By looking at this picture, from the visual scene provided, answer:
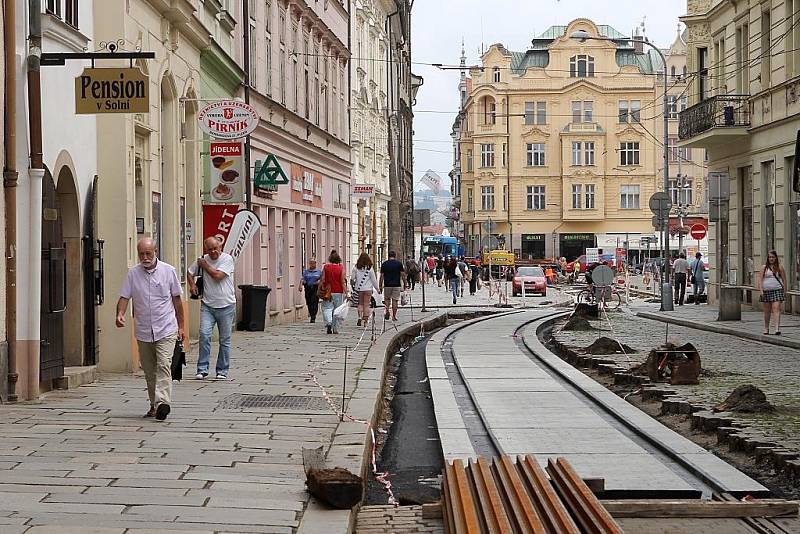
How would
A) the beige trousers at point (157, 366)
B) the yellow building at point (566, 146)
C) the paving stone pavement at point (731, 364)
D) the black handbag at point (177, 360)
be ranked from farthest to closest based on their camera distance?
the yellow building at point (566, 146) < the black handbag at point (177, 360) < the paving stone pavement at point (731, 364) < the beige trousers at point (157, 366)

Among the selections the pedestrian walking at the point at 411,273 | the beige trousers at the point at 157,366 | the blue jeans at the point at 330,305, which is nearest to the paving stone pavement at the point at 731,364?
the blue jeans at the point at 330,305

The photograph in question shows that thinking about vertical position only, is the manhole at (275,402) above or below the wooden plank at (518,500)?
below

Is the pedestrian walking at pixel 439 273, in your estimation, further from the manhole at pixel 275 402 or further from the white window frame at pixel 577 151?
the manhole at pixel 275 402

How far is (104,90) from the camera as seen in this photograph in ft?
44.8

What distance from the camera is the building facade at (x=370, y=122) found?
50312 mm

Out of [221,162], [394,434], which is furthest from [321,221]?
[394,434]

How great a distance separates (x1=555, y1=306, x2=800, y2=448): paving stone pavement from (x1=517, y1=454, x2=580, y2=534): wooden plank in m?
3.21

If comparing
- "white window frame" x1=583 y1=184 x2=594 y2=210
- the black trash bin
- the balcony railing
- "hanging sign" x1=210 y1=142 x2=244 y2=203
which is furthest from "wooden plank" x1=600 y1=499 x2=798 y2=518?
"white window frame" x1=583 y1=184 x2=594 y2=210

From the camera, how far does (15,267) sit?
12.2 meters

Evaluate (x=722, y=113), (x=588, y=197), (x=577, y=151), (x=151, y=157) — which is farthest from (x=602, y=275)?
(x=577, y=151)

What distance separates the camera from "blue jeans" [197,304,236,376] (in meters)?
15.5

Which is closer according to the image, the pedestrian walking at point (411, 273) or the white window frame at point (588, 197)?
the pedestrian walking at point (411, 273)

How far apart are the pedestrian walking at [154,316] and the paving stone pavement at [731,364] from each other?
17.1ft

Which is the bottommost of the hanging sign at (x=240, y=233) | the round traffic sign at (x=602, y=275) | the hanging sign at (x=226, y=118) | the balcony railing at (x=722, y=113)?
the round traffic sign at (x=602, y=275)
